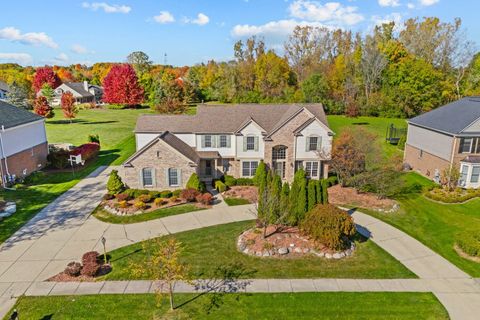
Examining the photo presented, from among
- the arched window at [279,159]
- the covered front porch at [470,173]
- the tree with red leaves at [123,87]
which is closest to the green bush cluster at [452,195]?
the covered front porch at [470,173]

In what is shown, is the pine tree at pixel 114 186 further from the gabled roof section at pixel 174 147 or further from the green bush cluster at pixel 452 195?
the green bush cluster at pixel 452 195

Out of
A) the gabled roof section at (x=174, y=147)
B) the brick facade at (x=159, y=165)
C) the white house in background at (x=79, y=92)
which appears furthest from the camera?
the white house in background at (x=79, y=92)

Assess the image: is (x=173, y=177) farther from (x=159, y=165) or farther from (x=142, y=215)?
(x=142, y=215)

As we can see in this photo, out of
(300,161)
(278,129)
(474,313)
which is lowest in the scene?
(474,313)

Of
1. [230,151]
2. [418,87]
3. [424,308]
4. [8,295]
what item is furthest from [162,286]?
[418,87]

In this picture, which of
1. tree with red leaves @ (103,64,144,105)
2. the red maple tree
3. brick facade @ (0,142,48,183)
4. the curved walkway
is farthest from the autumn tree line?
the curved walkway

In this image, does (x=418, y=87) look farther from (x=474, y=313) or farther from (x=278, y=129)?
(x=474, y=313)

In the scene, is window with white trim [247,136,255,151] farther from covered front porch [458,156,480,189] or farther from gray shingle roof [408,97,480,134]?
covered front porch [458,156,480,189]

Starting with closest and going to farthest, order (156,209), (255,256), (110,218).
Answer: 1. (255,256)
2. (110,218)
3. (156,209)
